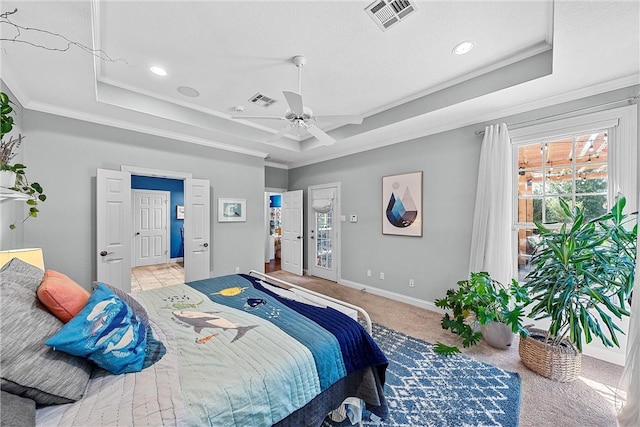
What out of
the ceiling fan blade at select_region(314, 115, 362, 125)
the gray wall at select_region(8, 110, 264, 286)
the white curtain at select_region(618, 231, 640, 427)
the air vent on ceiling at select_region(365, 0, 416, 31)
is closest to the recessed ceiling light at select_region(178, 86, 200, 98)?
the gray wall at select_region(8, 110, 264, 286)

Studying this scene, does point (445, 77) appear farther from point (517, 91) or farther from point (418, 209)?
point (418, 209)

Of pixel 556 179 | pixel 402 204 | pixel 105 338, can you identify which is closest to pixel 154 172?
pixel 105 338

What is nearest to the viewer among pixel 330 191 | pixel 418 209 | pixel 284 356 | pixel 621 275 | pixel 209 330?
pixel 284 356

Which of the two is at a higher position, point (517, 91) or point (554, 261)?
point (517, 91)

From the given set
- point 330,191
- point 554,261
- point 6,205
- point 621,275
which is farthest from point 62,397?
point 330,191

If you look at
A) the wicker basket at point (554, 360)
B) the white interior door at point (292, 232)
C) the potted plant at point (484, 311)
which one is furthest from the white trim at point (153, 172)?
the wicker basket at point (554, 360)

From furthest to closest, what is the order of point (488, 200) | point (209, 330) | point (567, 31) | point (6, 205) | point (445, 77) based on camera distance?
point (488, 200), point (445, 77), point (6, 205), point (567, 31), point (209, 330)

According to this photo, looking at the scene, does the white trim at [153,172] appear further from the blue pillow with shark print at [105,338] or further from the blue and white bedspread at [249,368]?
the blue pillow with shark print at [105,338]

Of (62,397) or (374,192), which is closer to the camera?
(62,397)

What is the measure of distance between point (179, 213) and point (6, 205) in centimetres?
457

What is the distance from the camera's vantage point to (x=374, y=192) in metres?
4.46

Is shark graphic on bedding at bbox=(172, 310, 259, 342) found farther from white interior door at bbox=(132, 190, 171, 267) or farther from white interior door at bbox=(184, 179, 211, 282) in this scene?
white interior door at bbox=(132, 190, 171, 267)

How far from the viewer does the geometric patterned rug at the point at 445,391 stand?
170cm

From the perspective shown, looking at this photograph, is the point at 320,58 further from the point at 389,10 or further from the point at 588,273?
the point at 588,273
